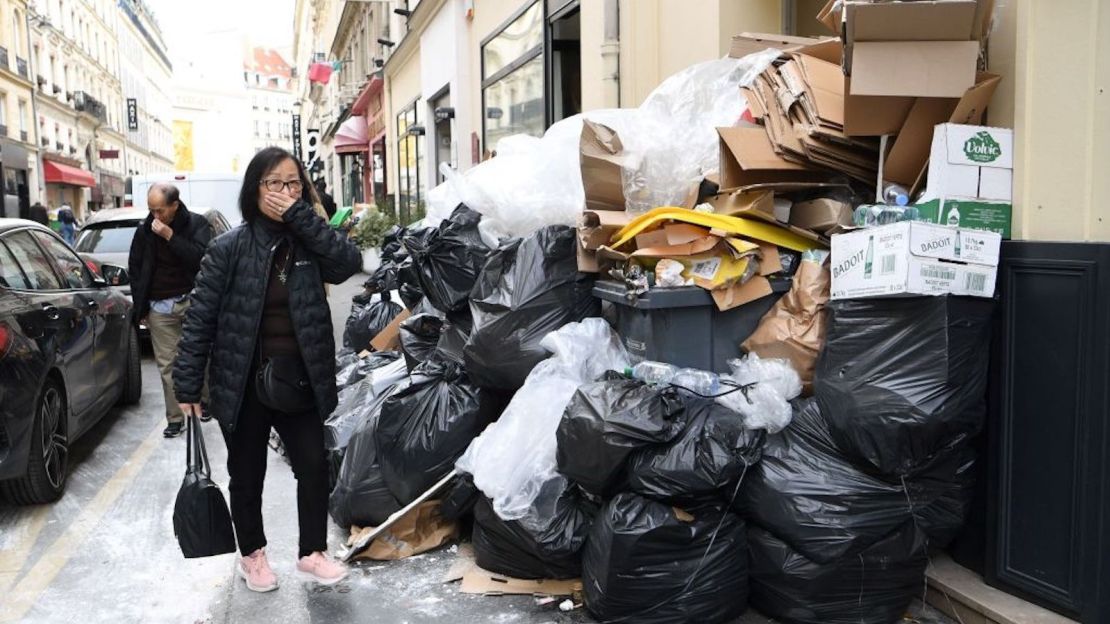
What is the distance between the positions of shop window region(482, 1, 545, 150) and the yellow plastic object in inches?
229

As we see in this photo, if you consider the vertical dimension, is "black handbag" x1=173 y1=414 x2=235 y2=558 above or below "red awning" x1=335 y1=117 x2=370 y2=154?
below

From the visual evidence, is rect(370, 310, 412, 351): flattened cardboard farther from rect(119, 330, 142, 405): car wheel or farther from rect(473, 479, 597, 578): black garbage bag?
rect(473, 479, 597, 578): black garbage bag

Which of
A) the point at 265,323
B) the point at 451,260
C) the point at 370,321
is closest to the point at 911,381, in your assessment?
the point at 265,323

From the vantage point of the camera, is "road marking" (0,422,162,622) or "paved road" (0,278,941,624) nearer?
"paved road" (0,278,941,624)

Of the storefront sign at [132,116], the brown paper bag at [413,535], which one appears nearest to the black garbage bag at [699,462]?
the brown paper bag at [413,535]

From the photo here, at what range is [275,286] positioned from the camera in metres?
3.33

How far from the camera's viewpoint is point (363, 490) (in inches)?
153

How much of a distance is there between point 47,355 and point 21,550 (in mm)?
1023

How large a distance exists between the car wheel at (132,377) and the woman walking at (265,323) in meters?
3.81

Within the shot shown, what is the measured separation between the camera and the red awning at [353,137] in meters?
25.4

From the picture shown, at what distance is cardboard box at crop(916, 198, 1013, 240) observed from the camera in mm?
3023

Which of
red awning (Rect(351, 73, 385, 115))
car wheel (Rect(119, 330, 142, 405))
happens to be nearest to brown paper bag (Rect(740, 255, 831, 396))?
car wheel (Rect(119, 330, 142, 405))

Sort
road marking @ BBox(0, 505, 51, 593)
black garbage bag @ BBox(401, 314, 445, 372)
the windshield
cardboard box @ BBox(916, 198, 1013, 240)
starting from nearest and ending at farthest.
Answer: cardboard box @ BBox(916, 198, 1013, 240) < road marking @ BBox(0, 505, 51, 593) < black garbage bag @ BBox(401, 314, 445, 372) < the windshield

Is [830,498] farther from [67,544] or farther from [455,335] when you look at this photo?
[67,544]
